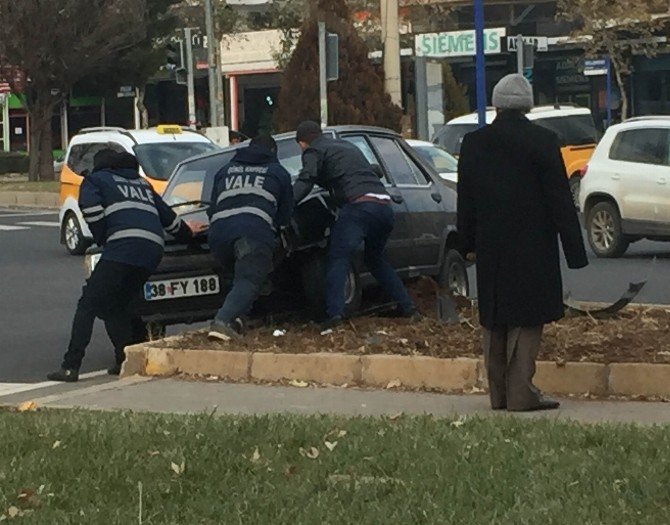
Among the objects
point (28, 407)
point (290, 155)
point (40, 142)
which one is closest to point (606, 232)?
point (290, 155)

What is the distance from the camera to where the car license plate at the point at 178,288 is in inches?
456

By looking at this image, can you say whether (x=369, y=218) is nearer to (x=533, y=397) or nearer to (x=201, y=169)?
(x=201, y=169)

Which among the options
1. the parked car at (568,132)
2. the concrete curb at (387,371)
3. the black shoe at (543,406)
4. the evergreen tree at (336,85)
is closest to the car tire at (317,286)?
the concrete curb at (387,371)

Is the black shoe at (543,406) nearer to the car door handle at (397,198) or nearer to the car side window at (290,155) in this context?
the car door handle at (397,198)

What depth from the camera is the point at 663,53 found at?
5394 centimetres

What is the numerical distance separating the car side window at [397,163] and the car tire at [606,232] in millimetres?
6858

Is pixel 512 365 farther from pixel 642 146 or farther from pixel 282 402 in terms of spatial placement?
pixel 642 146

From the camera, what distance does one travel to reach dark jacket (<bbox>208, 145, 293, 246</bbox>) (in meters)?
11.1

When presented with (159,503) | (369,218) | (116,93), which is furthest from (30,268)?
(116,93)

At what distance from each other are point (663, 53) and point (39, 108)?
21.9 metres

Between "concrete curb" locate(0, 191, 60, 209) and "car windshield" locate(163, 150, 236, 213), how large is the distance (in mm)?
A: 22362

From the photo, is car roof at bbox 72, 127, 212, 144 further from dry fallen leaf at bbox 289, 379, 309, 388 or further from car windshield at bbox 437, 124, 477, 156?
dry fallen leaf at bbox 289, 379, 309, 388

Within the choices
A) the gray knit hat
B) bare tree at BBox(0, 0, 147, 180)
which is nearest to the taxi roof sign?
the gray knit hat

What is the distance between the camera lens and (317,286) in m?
11.8
